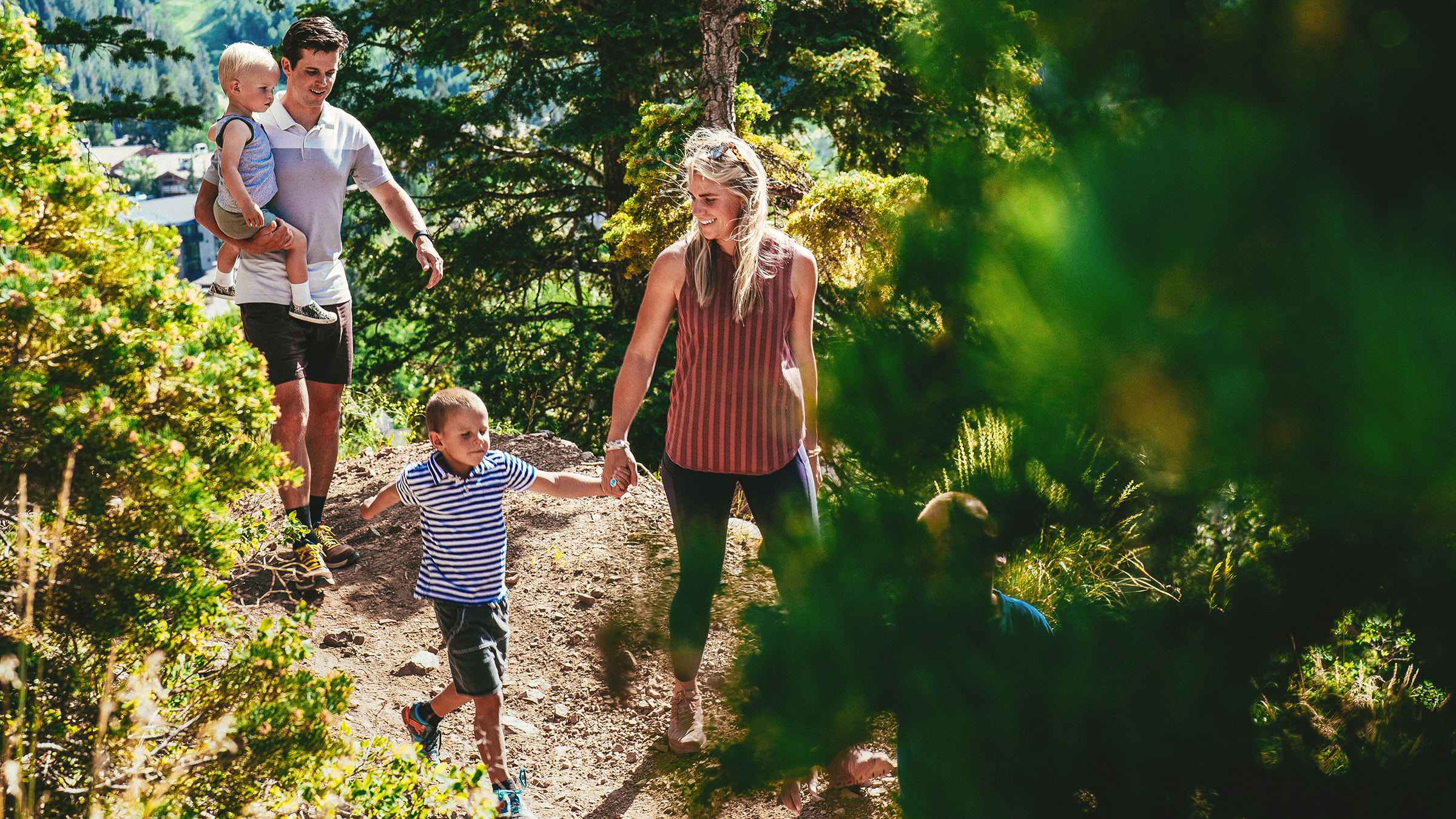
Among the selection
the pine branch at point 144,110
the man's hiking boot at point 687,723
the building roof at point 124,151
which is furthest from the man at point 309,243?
the building roof at point 124,151

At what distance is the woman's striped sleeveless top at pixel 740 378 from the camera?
2992mm

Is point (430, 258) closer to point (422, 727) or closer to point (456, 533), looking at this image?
point (456, 533)

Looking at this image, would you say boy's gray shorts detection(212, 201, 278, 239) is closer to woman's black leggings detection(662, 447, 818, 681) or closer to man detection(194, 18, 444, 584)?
man detection(194, 18, 444, 584)

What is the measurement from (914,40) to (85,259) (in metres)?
2.01

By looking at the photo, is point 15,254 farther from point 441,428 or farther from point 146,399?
point 441,428

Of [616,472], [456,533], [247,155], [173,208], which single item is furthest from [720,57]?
[173,208]

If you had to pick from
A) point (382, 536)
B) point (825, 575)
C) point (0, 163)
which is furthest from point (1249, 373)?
point (382, 536)

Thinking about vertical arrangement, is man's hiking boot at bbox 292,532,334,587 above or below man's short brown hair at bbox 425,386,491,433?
below

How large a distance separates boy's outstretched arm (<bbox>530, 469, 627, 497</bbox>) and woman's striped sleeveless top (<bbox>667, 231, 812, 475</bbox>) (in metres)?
0.37

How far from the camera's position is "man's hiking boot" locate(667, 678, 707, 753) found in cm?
83

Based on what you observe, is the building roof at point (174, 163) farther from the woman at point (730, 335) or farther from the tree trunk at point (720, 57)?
the woman at point (730, 335)

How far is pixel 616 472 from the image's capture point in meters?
3.22

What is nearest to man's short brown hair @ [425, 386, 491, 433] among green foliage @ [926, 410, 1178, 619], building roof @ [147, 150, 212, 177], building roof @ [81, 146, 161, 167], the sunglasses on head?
the sunglasses on head

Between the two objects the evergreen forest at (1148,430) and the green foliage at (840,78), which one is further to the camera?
the green foliage at (840,78)
